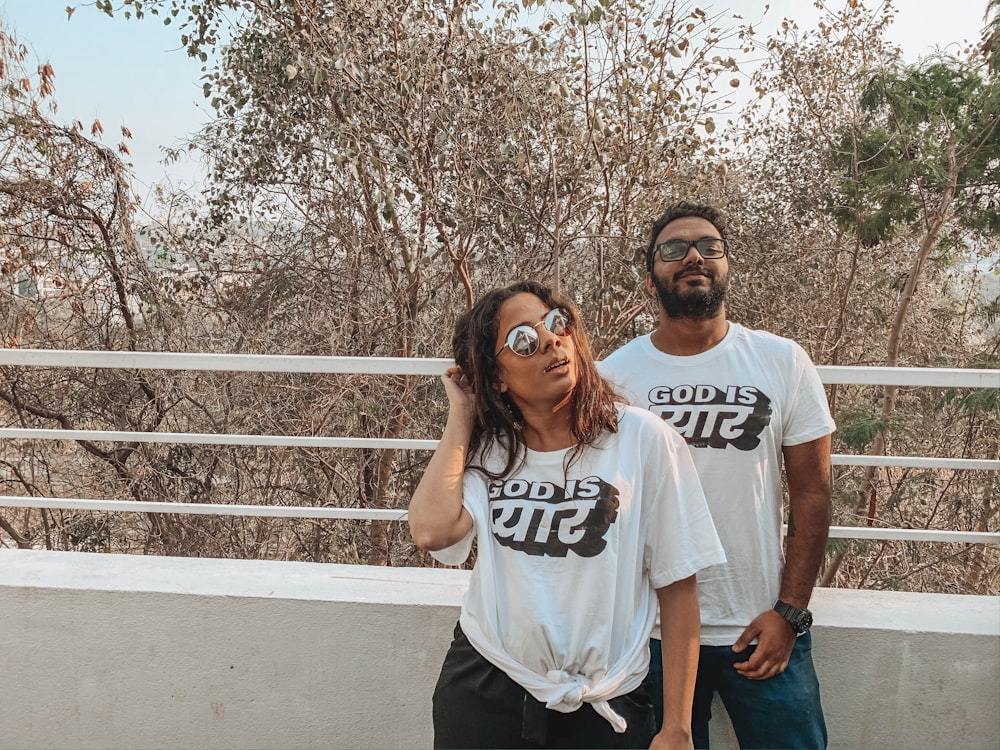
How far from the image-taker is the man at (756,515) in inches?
72.7

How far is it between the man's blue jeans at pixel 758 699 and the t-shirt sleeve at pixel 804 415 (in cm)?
49

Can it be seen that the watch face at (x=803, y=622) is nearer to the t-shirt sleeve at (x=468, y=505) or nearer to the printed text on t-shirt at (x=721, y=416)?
the printed text on t-shirt at (x=721, y=416)

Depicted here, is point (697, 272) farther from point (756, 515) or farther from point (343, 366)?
point (343, 366)

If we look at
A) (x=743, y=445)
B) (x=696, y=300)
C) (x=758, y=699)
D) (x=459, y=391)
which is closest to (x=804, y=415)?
(x=743, y=445)

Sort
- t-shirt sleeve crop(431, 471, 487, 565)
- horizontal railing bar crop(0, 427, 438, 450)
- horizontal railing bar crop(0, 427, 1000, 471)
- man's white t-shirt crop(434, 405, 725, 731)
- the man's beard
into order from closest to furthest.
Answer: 1. man's white t-shirt crop(434, 405, 725, 731)
2. t-shirt sleeve crop(431, 471, 487, 565)
3. the man's beard
4. horizontal railing bar crop(0, 427, 1000, 471)
5. horizontal railing bar crop(0, 427, 438, 450)

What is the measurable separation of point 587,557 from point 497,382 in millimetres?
430

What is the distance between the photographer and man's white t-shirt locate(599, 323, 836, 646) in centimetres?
187

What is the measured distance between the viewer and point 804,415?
189cm

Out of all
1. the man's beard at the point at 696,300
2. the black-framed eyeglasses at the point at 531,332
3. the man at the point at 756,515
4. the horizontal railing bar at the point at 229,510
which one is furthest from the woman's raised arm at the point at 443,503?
the horizontal railing bar at the point at 229,510

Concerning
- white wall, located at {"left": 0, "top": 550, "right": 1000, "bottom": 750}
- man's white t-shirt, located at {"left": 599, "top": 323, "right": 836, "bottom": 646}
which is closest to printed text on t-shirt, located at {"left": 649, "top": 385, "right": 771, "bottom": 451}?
man's white t-shirt, located at {"left": 599, "top": 323, "right": 836, "bottom": 646}

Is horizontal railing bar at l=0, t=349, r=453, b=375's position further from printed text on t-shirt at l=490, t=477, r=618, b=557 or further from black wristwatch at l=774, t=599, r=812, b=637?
black wristwatch at l=774, t=599, r=812, b=637

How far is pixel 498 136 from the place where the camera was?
615 centimetres

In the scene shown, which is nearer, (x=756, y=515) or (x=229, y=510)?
(x=756, y=515)

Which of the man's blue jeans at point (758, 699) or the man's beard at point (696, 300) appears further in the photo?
the man's beard at point (696, 300)
